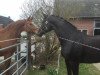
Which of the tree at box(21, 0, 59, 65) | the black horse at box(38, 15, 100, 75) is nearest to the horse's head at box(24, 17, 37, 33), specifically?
the black horse at box(38, 15, 100, 75)

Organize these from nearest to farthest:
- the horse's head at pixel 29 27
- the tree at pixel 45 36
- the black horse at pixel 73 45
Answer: the black horse at pixel 73 45 < the horse's head at pixel 29 27 < the tree at pixel 45 36

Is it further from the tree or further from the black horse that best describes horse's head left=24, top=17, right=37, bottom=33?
the tree

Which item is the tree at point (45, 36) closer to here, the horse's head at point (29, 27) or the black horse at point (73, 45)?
the horse's head at point (29, 27)

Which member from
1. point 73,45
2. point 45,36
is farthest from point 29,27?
Result: point 45,36

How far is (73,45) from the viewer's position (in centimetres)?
729

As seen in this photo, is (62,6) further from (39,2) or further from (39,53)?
(39,53)

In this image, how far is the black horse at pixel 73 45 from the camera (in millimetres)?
7305

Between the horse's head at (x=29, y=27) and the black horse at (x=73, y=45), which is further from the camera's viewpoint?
the horse's head at (x=29, y=27)

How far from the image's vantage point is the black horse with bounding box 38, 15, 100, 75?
7305 mm

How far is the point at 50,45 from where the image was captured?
1287 centimetres

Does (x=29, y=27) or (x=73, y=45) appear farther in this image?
(x=29, y=27)

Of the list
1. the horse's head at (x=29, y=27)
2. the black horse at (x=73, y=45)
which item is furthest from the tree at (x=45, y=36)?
the black horse at (x=73, y=45)

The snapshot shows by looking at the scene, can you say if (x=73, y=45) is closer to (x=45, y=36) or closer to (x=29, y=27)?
(x=29, y=27)

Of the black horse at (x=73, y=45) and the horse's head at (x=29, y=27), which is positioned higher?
the horse's head at (x=29, y=27)
